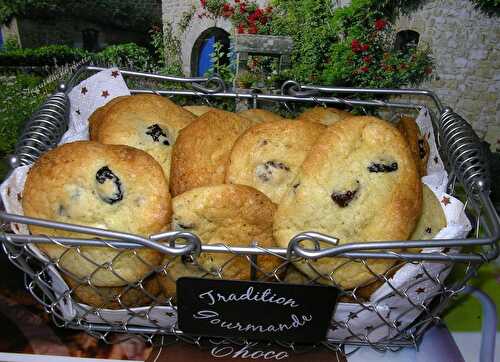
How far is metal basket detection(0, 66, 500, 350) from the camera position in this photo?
60 centimetres

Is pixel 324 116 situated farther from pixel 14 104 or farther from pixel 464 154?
pixel 14 104

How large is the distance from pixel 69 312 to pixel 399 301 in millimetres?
649

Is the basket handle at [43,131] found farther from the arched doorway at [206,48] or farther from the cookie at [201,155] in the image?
the arched doorway at [206,48]

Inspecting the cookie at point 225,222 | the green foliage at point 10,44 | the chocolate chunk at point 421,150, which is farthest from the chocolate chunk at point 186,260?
the green foliage at point 10,44

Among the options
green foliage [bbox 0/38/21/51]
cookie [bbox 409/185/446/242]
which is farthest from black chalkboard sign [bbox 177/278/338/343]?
green foliage [bbox 0/38/21/51]

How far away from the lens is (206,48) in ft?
5.02

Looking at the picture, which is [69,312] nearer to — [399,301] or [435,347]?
[399,301]

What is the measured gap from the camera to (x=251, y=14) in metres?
1.44

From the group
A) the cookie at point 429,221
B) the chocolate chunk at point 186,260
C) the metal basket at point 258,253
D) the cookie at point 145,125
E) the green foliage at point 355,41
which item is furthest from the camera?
the green foliage at point 355,41

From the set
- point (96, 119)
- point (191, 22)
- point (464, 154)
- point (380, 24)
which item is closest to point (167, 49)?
point (191, 22)

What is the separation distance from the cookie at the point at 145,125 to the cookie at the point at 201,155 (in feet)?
0.25

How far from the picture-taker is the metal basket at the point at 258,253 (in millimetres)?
602

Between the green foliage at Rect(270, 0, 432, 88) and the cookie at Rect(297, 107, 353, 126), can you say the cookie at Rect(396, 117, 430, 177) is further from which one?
the green foliage at Rect(270, 0, 432, 88)

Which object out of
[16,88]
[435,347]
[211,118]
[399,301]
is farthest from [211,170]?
[16,88]
